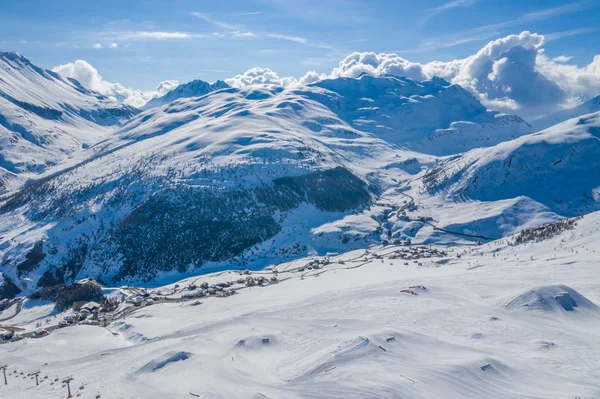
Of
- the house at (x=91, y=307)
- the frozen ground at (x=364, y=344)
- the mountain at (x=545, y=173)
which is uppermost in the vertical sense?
the mountain at (x=545, y=173)

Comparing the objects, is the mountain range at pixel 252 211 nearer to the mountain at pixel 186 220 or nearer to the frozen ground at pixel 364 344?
the mountain at pixel 186 220

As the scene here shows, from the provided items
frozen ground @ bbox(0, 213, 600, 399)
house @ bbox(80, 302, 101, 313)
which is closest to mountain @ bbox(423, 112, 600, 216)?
frozen ground @ bbox(0, 213, 600, 399)

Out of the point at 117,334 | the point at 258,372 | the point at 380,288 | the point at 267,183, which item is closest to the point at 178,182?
the point at 267,183

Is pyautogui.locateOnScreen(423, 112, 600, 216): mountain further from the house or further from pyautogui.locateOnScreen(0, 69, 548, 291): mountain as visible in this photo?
the house

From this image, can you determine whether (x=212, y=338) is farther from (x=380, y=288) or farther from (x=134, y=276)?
(x=134, y=276)

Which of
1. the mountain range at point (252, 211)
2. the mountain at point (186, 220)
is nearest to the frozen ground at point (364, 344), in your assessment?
the mountain at point (186, 220)

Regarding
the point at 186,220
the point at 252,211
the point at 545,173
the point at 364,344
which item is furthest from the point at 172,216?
the point at 545,173

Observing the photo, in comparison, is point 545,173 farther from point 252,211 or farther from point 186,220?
point 186,220
